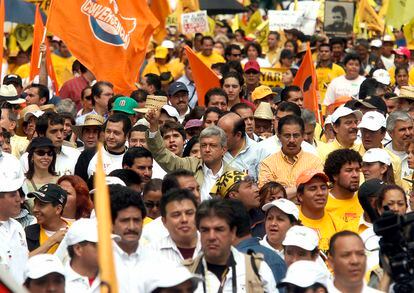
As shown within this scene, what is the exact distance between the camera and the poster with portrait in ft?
82.1

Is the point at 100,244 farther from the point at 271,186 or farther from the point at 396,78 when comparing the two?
the point at 396,78

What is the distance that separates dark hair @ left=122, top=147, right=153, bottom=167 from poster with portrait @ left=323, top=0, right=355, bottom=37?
12.3 metres

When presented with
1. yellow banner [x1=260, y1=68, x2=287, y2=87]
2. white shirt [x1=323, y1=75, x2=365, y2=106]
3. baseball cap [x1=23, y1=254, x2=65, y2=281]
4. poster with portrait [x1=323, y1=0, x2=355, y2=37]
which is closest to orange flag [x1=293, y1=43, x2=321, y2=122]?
white shirt [x1=323, y1=75, x2=365, y2=106]

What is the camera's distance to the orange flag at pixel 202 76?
18.6m

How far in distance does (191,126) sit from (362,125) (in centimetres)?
202

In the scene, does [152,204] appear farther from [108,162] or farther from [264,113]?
[264,113]

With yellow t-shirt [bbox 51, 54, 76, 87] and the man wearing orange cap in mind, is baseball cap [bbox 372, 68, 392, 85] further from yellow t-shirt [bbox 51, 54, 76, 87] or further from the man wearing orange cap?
the man wearing orange cap

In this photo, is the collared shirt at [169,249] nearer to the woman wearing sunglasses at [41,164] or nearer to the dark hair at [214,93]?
the woman wearing sunglasses at [41,164]

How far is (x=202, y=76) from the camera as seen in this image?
734 inches

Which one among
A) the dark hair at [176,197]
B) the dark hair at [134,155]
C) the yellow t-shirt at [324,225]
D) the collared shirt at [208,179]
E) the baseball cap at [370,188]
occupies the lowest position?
the yellow t-shirt at [324,225]

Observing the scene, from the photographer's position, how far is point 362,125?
14.6 metres

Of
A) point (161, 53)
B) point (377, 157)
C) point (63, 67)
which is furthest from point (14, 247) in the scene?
point (161, 53)

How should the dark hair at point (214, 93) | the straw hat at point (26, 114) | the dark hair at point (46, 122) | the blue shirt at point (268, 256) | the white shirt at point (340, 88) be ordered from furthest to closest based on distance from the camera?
1. the white shirt at point (340, 88)
2. the dark hair at point (214, 93)
3. the straw hat at point (26, 114)
4. the dark hair at point (46, 122)
5. the blue shirt at point (268, 256)

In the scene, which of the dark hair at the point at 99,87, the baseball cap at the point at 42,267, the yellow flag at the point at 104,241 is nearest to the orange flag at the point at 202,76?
the dark hair at the point at 99,87
